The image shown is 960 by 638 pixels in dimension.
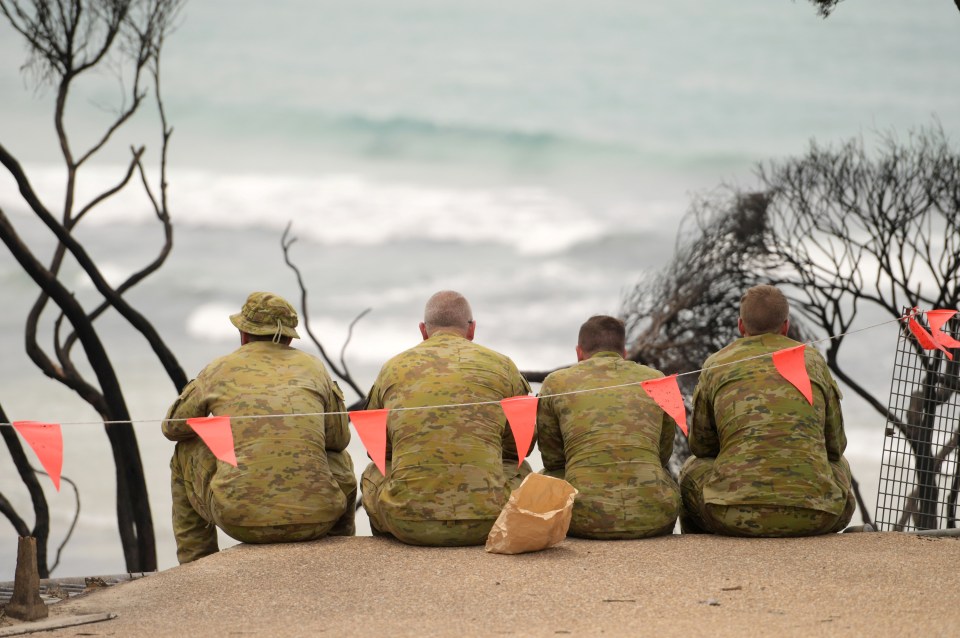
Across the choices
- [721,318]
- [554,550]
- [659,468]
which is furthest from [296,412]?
[721,318]

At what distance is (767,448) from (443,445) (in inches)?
69.6

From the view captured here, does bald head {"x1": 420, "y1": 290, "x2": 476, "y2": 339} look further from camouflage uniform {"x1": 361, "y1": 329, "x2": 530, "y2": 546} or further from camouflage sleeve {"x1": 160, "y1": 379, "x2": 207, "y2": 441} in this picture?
camouflage sleeve {"x1": 160, "y1": 379, "x2": 207, "y2": 441}

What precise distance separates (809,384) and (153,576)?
3.76 meters

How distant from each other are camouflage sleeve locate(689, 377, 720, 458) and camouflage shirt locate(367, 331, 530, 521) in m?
1.00

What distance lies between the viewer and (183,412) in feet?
19.3

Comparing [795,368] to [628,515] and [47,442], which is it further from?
[47,442]

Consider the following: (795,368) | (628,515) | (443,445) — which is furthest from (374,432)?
(795,368)

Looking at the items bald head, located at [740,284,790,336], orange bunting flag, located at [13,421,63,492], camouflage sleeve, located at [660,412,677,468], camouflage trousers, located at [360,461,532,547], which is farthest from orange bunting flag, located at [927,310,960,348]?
orange bunting flag, located at [13,421,63,492]

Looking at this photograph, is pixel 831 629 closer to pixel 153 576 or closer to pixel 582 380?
pixel 582 380

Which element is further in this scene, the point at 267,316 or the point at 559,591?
the point at 267,316

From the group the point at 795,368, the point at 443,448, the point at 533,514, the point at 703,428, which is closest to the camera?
the point at 533,514

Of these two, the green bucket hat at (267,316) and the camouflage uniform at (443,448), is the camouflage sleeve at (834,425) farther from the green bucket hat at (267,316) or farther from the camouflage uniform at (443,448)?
the green bucket hat at (267,316)

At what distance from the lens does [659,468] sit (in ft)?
19.4

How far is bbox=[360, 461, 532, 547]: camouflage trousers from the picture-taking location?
5.67 m
